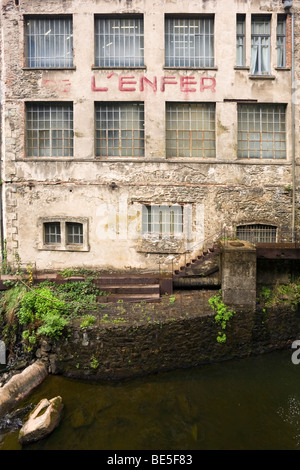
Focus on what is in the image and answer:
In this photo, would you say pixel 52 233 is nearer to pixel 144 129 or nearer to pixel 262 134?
pixel 144 129

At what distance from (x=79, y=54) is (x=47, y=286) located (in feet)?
28.1

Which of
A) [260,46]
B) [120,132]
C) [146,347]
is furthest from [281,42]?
[146,347]

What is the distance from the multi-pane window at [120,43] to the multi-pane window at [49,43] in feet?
3.68

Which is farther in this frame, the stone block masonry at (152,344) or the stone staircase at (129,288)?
the stone staircase at (129,288)

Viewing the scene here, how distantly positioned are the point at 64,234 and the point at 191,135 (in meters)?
6.18

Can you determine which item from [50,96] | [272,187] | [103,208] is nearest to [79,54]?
[50,96]

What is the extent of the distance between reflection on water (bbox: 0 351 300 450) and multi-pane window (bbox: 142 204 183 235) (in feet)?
16.7

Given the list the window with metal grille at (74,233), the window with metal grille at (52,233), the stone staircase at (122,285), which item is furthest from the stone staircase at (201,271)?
the window with metal grille at (52,233)

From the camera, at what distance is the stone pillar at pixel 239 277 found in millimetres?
9461

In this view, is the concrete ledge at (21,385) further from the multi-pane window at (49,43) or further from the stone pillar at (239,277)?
the multi-pane window at (49,43)

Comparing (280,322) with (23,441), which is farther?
(280,322)

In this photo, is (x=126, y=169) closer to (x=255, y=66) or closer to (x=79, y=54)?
(x=79, y=54)

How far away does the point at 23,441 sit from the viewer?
645 centimetres

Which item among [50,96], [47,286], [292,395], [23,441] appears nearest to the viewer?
[23,441]
